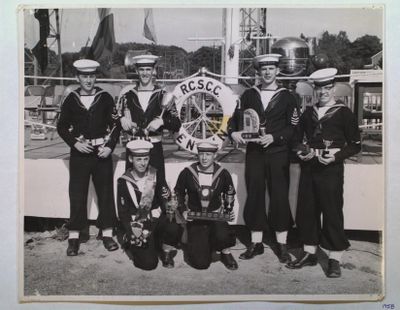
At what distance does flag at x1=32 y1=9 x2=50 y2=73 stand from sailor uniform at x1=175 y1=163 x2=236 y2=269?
1398 mm

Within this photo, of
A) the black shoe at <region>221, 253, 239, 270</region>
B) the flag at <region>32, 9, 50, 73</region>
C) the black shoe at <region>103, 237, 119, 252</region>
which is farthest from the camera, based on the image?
the black shoe at <region>103, 237, 119, 252</region>

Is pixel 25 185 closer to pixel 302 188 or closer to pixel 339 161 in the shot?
pixel 302 188

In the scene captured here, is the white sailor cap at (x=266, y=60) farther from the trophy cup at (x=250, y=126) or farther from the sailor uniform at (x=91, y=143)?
the sailor uniform at (x=91, y=143)

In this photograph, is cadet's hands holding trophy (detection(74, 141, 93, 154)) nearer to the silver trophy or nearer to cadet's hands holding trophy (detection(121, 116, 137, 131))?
cadet's hands holding trophy (detection(121, 116, 137, 131))

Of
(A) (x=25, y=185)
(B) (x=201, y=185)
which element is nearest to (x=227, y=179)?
(B) (x=201, y=185)

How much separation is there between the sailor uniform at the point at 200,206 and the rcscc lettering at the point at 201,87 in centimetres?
60

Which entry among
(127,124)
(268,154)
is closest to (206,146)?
(268,154)

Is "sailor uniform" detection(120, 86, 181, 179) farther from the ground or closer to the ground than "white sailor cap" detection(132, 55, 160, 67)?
closer to the ground

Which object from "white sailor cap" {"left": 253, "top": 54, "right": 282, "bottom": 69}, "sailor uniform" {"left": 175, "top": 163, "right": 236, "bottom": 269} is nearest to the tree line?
"white sailor cap" {"left": 253, "top": 54, "right": 282, "bottom": 69}

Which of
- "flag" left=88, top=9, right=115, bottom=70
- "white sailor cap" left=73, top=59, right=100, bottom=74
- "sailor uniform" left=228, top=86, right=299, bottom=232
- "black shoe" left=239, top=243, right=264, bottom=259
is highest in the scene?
"flag" left=88, top=9, right=115, bottom=70

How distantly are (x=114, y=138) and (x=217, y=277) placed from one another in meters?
1.37

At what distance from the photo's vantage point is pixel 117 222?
14.9 ft

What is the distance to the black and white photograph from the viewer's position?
4.30m
